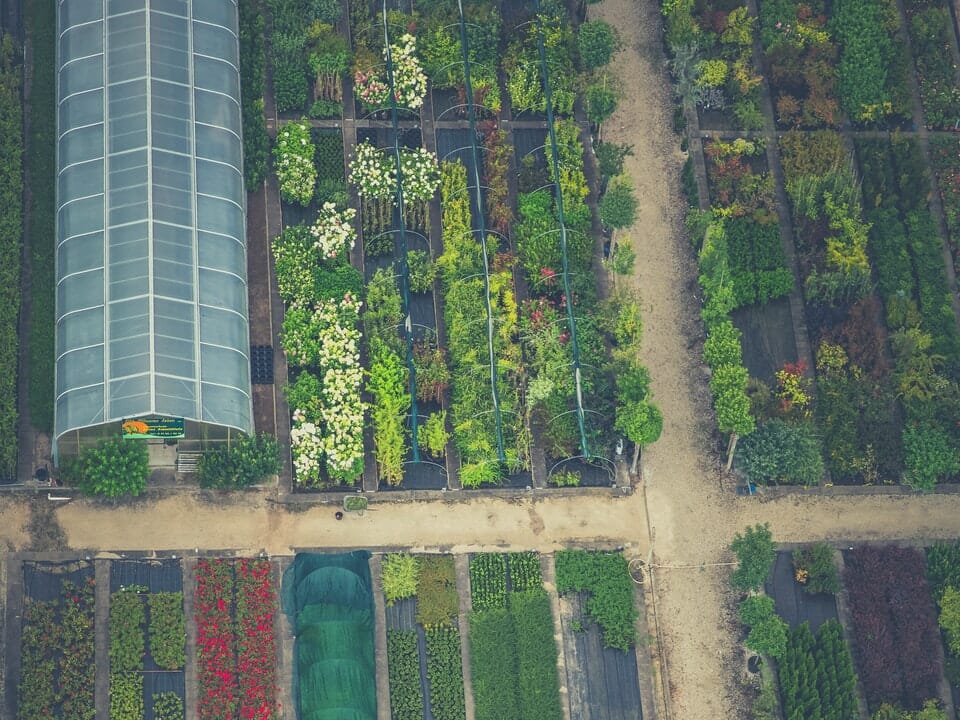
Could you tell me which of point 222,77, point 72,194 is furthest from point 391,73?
point 72,194

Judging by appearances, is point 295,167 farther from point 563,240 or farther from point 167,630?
point 167,630

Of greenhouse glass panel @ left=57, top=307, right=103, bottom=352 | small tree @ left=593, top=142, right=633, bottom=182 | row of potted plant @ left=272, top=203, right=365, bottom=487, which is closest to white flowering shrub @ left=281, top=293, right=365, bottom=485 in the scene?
row of potted plant @ left=272, top=203, right=365, bottom=487

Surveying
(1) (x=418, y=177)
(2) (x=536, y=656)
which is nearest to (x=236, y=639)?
(2) (x=536, y=656)

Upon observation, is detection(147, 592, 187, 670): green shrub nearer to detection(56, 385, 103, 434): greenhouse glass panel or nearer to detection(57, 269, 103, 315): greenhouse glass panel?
detection(56, 385, 103, 434): greenhouse glass panel

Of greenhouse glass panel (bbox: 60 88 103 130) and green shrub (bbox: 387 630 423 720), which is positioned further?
greenhouse glass panel (bbox: 60 88 103 130)

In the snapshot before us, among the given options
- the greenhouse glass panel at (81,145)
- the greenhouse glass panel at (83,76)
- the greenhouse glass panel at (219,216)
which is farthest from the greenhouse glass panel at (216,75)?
the greenhouse glass panel at (81,145)

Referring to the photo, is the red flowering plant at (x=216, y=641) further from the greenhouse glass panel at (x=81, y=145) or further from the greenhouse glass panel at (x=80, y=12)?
the greenhouse glass panel at (x=80, y=12)
